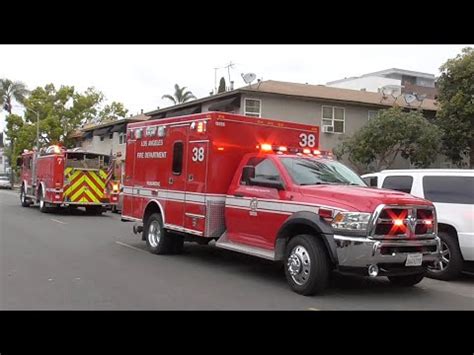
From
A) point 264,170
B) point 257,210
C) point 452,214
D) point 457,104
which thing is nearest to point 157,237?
point 257,210

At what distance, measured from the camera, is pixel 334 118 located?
92.9 feet

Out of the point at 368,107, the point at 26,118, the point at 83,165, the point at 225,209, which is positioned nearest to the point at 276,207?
the point at 225,209

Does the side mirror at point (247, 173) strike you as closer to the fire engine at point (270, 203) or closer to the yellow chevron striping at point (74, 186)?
the fire engine at point (270, 203)

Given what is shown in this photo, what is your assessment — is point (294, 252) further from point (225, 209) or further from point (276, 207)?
point (225, 209)

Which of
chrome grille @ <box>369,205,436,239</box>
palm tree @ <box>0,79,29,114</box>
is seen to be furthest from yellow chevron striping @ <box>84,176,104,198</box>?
palm tree @ <box>0,79,29,114</box>

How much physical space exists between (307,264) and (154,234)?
4.74 m

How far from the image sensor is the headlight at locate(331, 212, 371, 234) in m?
7.27

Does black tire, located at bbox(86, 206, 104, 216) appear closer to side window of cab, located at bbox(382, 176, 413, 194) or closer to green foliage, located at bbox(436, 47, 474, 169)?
side window of cab, located at bbox(382, 176, 413, 194)

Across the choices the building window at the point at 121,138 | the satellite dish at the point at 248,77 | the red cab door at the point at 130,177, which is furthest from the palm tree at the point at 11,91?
the red cab door at the point at 130,177

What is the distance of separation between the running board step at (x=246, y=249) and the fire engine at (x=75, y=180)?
41.4ft

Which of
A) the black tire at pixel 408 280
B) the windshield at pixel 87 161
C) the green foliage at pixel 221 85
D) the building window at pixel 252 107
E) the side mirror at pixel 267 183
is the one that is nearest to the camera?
the black tire at pixel 408 280

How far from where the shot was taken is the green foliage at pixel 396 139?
23.9 meters

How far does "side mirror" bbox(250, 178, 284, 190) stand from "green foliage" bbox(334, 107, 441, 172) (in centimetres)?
1604
